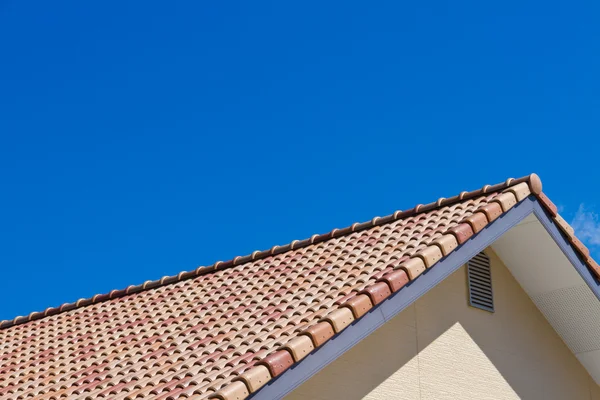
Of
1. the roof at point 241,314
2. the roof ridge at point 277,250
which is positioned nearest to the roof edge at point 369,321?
the roof at point 241,314

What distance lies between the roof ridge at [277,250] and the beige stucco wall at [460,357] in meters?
0.84

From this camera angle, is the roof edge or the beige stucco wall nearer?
the roof edge

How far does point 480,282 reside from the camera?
10594mm

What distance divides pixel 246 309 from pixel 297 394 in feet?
6.20

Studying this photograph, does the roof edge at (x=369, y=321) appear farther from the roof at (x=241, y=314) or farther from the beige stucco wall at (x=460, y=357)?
the beige stucco wall at (x=460, y=357)

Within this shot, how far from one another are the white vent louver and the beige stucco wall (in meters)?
0.09

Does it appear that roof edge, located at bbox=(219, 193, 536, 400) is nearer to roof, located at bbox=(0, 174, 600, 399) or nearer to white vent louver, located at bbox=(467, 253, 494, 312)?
roof, located at bbox=(0, 174, 600, 399)

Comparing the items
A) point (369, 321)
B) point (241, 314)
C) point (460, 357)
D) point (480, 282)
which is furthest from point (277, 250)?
point (369, 321)

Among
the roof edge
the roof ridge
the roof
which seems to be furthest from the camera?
the roof ridge

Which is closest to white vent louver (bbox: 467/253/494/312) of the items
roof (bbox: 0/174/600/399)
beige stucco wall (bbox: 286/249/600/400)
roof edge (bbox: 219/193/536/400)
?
beige stucco wall (bbox: 286/249/600/400)

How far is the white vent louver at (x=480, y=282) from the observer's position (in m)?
10.4

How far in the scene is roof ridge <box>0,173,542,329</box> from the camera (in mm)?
10297

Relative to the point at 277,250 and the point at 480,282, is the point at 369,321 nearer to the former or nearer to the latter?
the point at 480,282

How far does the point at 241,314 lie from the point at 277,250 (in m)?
2.76
